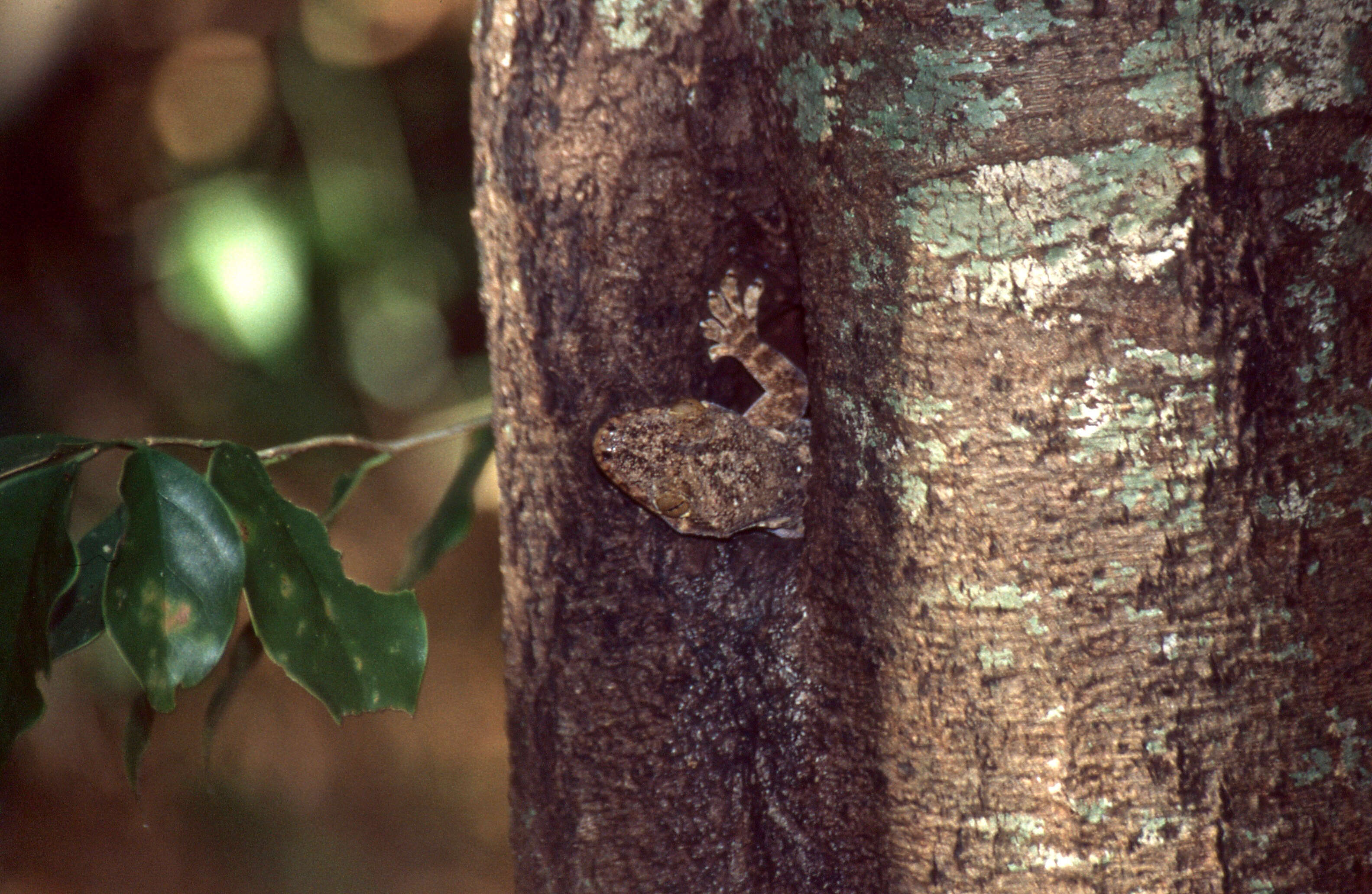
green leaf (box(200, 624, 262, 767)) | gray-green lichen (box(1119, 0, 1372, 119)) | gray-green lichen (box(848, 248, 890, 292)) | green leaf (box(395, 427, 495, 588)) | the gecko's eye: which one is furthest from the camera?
green leaf (box(395, 427, 495, 588))

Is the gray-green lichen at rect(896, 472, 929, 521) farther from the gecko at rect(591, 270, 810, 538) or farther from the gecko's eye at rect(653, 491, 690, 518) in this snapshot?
the gecko's eye at rect(653, 491, 690, 518)

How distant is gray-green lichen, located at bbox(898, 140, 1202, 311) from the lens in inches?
27.9

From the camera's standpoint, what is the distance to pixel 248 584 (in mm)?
907

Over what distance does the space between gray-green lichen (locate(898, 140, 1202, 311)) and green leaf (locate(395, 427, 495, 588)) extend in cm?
84

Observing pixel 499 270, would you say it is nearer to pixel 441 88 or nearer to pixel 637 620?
pixel 637 620

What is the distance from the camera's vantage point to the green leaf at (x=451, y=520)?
56.7 inches

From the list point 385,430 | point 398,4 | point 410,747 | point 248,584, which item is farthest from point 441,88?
point 248,584

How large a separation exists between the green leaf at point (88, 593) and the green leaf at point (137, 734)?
0.10 m

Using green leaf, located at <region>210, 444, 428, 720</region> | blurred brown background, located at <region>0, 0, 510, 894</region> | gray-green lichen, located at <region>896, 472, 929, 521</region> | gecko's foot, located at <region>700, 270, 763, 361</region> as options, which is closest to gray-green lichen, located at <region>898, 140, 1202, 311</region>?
gray-green lichen, located at <region>896, 472, 929, 521</region>

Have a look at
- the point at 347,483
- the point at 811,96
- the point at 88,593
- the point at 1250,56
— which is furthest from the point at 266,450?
the point at 1250,56

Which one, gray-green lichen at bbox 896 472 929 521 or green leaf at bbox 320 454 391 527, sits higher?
gray-green lichen at bbox 896 472 929 521

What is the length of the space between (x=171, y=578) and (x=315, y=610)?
0.43 ft

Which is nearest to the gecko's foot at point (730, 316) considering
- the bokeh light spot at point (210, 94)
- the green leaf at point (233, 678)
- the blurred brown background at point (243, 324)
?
the green leaf at point (233, 678)

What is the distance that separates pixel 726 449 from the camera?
4.66 feet
